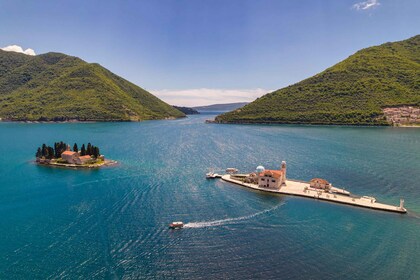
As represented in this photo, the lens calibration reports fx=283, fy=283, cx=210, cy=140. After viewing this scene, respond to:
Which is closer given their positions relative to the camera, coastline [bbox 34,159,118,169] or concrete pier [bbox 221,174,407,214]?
concrete pier [bbox 221,174,407,214]

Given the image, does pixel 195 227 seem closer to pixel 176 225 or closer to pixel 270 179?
pixel 176 225

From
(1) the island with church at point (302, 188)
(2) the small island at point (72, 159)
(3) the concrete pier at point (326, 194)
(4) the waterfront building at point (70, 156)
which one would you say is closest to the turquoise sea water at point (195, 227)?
(3) the concrete pier at point (326, 194)

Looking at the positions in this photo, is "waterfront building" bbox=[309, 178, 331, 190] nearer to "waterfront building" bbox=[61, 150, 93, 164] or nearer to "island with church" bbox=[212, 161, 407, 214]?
"island with church" bbox=[212, 161, 407, 214]

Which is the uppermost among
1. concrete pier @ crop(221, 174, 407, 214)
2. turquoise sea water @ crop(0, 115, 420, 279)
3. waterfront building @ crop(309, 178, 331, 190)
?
waterfront building @ crop(309, 178, 331, 190)

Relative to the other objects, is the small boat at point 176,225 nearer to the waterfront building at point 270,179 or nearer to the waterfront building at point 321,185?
the waterfront building at point 270,179

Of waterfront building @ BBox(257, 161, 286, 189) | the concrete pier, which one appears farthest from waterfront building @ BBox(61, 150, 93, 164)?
waterfront building @ BBox(257, 161, 286, 189)

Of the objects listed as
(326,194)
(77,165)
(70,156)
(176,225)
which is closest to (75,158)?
(70,156)

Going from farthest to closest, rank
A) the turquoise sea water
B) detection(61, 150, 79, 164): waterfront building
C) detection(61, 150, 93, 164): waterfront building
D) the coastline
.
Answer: detection(61, 150, 79, 164): waterfront building < detection(61, 150, 93, 164): waterfront building < the coastline < the turquoise sea water
